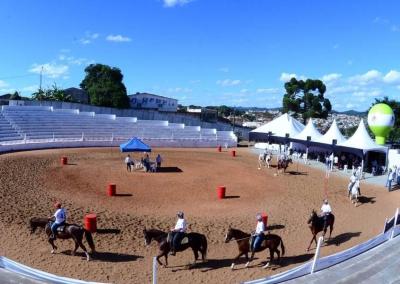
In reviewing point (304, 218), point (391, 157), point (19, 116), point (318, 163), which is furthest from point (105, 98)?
point (304, 218)

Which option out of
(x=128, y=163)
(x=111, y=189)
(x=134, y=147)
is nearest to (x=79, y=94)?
(x=134, y=147)

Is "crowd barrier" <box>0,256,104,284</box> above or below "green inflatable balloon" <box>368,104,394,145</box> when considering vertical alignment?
below

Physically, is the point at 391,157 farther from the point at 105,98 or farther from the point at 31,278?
the point at 105,98

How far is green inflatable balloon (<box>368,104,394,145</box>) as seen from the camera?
121 ft

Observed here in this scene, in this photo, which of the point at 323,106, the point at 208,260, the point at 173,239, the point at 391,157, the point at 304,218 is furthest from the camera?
the point at 323,106

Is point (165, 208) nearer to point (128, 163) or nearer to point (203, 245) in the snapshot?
point (203, 245)

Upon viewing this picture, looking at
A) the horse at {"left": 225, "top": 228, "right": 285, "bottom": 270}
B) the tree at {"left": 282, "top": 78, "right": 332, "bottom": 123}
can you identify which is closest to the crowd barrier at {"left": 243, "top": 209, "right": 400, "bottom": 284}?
the horse at {"left": 225, "top": 228, "right": 285, "bottom": 270}

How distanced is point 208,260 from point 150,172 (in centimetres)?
1674

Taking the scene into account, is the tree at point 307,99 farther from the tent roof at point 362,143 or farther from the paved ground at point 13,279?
the paved ground at point 13,279

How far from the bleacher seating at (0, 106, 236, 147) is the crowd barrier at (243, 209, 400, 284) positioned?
33.8 meters

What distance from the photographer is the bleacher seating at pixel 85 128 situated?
42438mm

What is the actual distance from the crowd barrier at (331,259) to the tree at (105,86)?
80.2 metres

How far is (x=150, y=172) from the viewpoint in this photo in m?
30.4

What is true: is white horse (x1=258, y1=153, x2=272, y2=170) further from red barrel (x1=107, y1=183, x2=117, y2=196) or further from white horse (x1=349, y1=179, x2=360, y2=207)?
red barrel (x1=107, y1=183, x2=117, y2=196)
